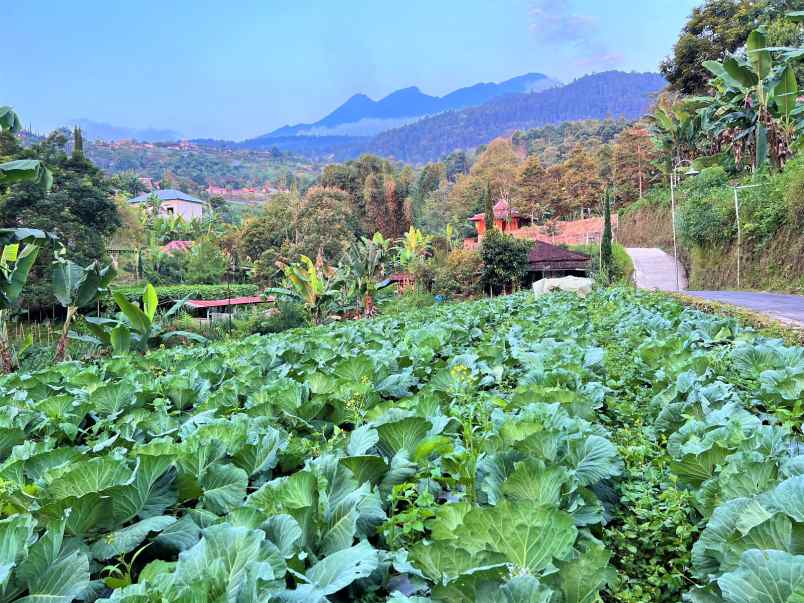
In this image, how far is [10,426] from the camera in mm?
1896

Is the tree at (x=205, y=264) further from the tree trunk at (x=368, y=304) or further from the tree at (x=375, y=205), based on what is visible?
the tree trunk at (x=368, y=304)

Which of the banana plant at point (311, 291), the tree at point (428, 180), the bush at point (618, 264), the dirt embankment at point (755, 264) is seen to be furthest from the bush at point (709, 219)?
the tree at point (428, 180)

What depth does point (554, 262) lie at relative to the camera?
24609mm

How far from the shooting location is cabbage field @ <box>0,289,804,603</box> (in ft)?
2.72

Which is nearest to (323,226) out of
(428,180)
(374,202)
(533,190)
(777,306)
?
(374,202)

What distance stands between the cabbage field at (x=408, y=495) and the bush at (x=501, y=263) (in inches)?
836

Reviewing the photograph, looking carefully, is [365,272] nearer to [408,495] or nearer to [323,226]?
[408,495]

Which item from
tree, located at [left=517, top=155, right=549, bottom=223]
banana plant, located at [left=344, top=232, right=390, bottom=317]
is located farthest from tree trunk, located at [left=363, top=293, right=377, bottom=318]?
tree, located at [left=517, top=155, right=549, bottom=223]

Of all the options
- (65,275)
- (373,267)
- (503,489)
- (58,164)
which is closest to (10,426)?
(503,489)

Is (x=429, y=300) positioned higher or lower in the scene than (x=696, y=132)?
lower

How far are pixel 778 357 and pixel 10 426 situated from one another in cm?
320

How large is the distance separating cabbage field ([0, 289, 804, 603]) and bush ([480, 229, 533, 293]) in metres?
21.2

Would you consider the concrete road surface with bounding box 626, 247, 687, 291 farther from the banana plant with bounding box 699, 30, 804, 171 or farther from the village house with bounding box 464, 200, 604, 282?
the banana plant with bounding box 699, 30, 804, 171

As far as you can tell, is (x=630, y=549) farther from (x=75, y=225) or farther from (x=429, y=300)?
(x=75, y=225)
